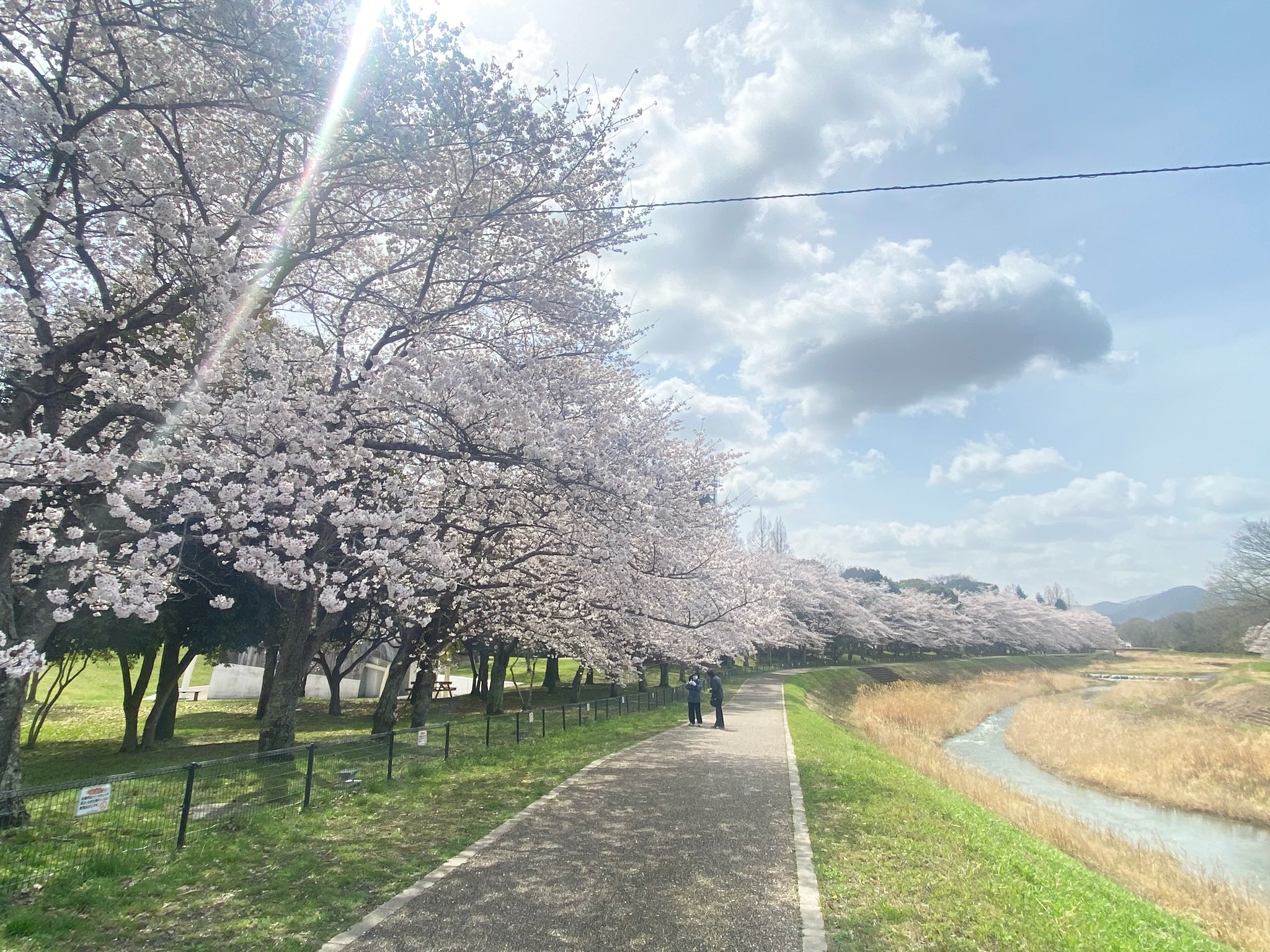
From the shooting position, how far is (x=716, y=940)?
5.15 meters

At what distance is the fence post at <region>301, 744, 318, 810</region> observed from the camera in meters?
9.34

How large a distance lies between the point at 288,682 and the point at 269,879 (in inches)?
312

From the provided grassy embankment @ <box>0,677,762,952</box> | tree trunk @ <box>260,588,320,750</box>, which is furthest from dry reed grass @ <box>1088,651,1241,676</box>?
grassy embankment @ <box>0,677,762,952</box>

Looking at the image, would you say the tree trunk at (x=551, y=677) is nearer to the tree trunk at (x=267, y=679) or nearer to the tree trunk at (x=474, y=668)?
the tree trunk at (x=474, y=668)

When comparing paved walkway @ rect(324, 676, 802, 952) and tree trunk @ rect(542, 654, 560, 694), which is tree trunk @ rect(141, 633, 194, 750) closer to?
paved walkway @ rect(324, 676, 802, 952)

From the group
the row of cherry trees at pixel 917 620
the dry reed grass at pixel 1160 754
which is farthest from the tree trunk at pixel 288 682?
the row of cherry trees at pixel 917 620

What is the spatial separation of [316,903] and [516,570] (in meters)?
11.4

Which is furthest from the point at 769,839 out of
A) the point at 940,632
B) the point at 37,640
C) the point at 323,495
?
the point at 940,632

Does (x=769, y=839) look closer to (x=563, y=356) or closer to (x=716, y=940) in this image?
(x=716, y=940)

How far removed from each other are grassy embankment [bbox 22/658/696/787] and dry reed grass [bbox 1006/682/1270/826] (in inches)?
801

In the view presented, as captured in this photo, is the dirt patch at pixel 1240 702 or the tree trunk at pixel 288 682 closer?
the tree trunk at pixel 288 682

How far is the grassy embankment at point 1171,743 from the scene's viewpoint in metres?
19.8

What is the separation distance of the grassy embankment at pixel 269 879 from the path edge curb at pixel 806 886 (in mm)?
3515

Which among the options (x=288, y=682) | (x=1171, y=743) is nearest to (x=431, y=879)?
(x=288, y=682)
